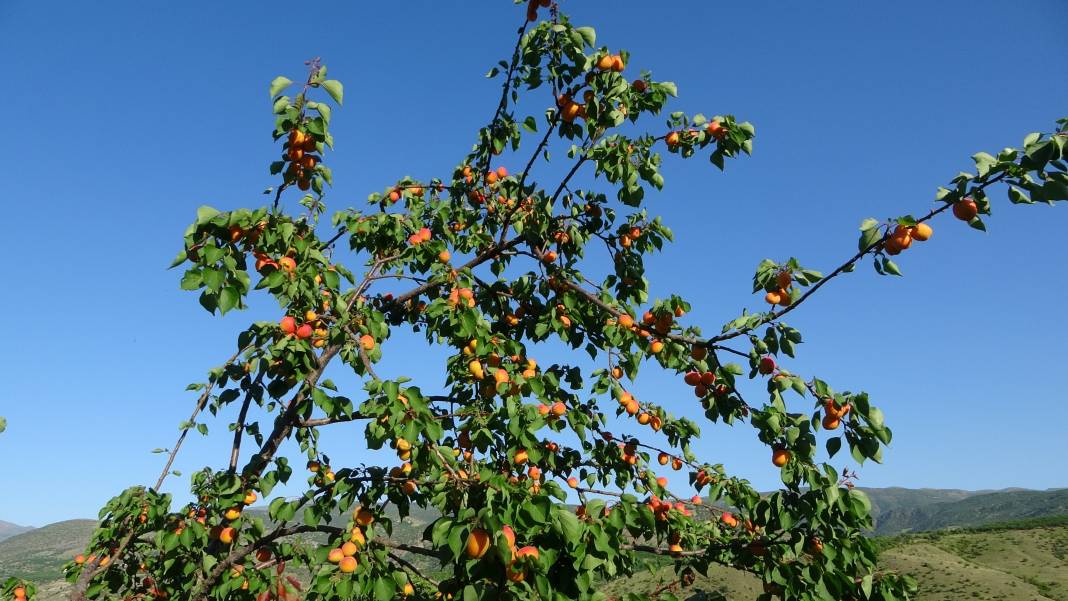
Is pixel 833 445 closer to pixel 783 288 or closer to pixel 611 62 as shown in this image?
pixel 783 288

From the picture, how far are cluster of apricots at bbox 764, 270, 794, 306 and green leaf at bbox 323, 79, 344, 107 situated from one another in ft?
11.2

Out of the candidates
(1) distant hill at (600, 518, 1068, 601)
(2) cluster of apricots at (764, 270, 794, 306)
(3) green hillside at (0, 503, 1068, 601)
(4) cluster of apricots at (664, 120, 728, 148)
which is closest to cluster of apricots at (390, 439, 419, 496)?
(2) cluster of apricots at (764, 270, 794, 306)

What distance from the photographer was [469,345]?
16.9 ft

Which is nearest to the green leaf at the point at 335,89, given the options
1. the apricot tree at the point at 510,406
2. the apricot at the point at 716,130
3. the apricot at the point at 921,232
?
the apricot tree at the point at 510,406

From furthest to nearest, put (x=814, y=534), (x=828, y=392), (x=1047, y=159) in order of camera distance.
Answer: (x=814, y=534) → (x=828, y=392) → (x=1047, y=159)

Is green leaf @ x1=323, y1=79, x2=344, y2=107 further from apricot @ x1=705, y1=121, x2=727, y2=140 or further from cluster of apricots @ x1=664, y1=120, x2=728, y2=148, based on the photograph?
apricot @ x1=705, y1=121, x2=727, y2=140

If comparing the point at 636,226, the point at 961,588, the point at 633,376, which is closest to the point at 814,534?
the point at 633,376

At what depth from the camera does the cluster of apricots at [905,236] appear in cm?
395

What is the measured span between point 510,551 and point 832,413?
2.29 m

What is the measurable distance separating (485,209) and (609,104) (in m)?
3.05

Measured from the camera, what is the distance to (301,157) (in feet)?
17.0

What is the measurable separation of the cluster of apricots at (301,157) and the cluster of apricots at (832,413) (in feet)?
14.0

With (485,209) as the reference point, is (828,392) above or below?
below

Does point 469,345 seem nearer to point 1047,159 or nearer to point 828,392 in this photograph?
point 828,392
